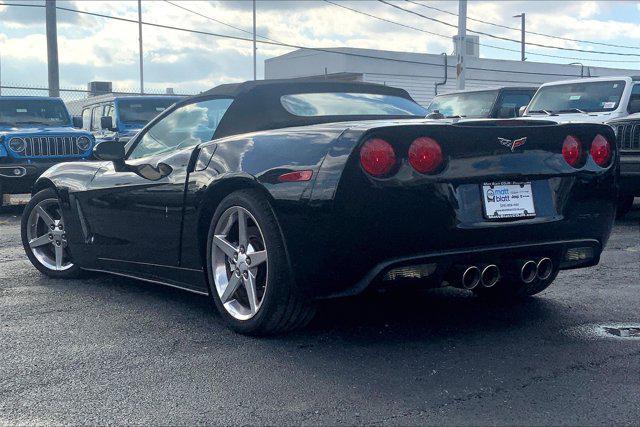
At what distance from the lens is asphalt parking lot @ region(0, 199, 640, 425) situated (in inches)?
135

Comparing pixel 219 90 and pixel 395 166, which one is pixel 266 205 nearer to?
pixel 395 166

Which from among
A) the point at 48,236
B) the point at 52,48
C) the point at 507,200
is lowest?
the point at 48,236

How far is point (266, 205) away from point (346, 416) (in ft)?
4.36

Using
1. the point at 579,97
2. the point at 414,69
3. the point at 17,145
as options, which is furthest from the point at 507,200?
the point at 414,69

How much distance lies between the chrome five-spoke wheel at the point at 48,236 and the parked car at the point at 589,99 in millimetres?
6797

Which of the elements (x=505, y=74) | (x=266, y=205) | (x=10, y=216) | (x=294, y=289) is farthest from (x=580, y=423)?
(x=505, y=74)

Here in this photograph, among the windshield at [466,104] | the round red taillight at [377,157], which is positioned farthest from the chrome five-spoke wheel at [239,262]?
the windshield at [466,104]

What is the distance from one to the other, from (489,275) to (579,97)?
8256 millimetres

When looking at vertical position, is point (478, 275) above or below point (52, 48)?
below

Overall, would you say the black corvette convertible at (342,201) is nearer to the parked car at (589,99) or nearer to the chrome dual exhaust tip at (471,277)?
the chrome dual exhaust tip at (471,277)

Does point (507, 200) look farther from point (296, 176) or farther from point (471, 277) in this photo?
point (296, 176)

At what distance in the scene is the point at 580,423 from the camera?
10.6 feet

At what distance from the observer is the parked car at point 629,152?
966cm

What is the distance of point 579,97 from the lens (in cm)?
1199
